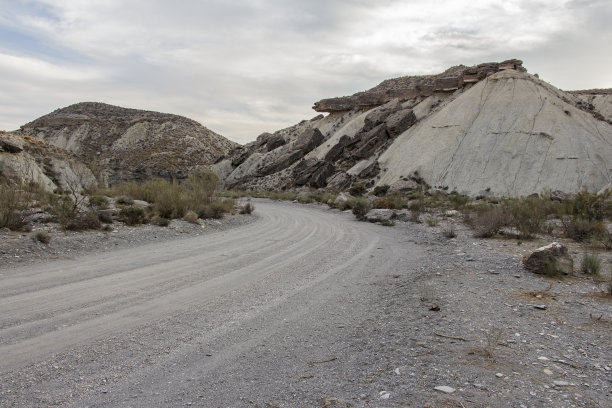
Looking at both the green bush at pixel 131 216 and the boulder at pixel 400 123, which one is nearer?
the green bush at pixel 131 216

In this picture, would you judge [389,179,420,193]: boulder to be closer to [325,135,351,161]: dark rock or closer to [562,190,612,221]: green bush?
[325,135,351,161]: dark rock

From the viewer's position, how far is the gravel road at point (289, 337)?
3785mm

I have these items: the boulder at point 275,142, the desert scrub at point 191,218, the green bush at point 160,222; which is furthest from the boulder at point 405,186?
the boulder at point 275,142

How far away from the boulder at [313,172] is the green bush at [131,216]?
1247 inches

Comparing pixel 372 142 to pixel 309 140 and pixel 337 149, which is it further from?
pixel 309 140

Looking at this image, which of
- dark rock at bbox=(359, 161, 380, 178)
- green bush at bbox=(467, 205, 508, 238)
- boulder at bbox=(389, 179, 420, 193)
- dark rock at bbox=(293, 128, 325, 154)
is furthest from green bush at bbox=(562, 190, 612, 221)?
dark rock at bbox=(293, 128, 325, 154)

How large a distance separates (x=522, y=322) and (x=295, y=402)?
3374mm

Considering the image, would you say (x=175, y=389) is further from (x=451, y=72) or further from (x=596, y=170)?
(x=451, y=72)

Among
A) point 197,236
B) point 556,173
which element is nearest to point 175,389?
point 197,236

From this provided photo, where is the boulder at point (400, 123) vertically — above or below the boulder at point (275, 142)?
above

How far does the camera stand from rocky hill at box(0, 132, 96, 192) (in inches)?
950

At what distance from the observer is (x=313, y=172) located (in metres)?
48.0

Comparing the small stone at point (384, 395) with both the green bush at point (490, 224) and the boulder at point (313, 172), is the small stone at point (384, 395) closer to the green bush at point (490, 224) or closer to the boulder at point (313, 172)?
the green bush at point (490, 224)

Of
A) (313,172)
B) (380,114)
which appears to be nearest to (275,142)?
(313,172)
